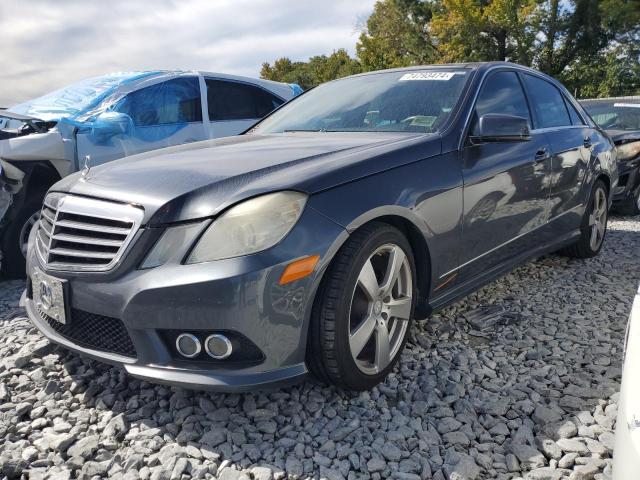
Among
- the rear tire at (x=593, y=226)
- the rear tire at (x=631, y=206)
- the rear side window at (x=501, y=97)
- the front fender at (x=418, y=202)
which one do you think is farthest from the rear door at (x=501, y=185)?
the rear tire at (x=631, y=206)

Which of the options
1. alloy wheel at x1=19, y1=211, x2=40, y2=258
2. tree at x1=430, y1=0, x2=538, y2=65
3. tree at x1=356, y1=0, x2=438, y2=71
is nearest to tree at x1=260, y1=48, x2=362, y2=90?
tree at x1=356, y1=0, x2=438, y2=71

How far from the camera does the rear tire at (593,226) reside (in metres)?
4.29

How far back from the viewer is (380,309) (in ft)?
7.74

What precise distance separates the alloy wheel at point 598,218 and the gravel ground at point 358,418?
1.54 metres

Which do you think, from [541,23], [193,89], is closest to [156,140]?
[193,89]

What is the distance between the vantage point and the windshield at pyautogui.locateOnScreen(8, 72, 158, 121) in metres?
4.74

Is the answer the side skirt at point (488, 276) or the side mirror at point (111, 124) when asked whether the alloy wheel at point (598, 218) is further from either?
the side mirror at point (111, 124)

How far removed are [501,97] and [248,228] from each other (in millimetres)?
2098

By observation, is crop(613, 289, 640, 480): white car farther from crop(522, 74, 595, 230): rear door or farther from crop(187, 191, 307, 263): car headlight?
crop(522, 74, 595, 230): rear door

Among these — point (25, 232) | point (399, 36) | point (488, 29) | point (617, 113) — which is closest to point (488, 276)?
point (25, 232)

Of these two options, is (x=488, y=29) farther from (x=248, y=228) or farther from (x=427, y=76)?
(x=248, y=228)

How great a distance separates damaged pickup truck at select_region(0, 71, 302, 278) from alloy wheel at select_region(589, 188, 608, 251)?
350 centimetres

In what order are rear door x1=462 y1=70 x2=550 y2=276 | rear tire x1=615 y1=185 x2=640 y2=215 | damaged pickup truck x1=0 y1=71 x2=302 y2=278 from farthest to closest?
rear tire x1=615 y1=185 x2=640 y2=215, damaged pickup truck x1=0 y1=71 x2=302 y2=278, rear door x1=462 y1=70 x2=550 y2=276

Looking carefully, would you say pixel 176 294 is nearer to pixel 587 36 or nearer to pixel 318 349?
pixel 318 349
